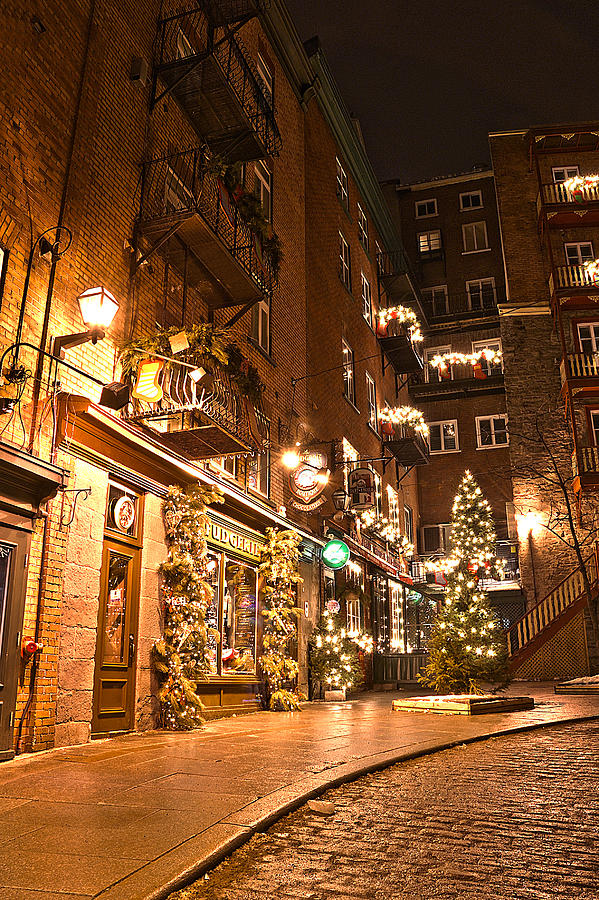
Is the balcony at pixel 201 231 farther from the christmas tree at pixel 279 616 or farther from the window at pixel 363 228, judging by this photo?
the window at pixel 363 228

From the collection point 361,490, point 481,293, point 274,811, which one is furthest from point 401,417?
point 274,811

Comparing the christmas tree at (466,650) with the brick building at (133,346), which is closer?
the brick building at (133,346)

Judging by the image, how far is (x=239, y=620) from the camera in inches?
584

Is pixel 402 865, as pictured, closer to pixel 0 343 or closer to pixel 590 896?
pixel 590 896

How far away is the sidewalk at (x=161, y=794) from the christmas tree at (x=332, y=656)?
6.16 m

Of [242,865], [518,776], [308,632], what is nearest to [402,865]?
[242,865]

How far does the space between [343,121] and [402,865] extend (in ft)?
81.3

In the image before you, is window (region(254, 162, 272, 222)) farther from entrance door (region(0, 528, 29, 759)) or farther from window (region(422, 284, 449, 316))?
window (region(422, 284, 449, 316))

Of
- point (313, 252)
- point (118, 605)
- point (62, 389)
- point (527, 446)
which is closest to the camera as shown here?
point (62, 389)

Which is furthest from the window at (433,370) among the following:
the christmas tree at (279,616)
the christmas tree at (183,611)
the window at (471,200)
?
the christmas tree at (183,611)

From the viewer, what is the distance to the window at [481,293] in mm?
39125

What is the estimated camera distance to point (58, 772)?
698 cm

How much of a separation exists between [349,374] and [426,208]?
70.1ft

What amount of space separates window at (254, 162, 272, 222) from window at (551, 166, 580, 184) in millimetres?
17473
